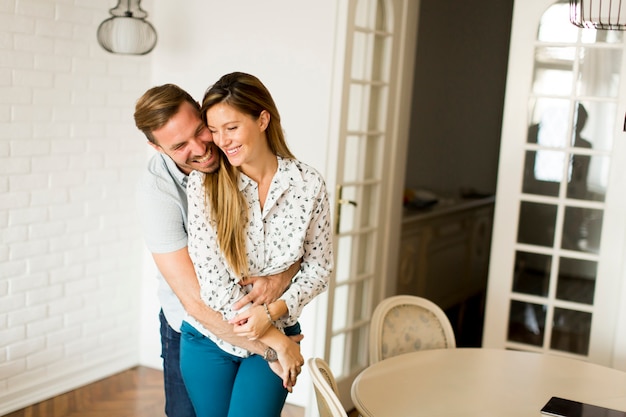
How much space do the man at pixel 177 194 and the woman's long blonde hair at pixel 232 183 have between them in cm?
6

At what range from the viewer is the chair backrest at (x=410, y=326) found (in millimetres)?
3215

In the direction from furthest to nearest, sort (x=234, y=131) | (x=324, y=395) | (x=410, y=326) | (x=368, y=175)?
(x=368, y=175), (x=410, y=326), (x=234, y=131), (x=324, y=395)

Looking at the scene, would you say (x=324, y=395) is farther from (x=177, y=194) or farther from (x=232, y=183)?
(x=177, y=194)

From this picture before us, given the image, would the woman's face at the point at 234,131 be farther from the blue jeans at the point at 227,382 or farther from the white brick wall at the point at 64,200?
the white brick wall at the point at 64,200

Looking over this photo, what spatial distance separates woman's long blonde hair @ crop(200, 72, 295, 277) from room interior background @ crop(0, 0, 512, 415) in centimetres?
151

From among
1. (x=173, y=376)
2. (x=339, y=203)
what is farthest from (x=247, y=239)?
(x=339, y=203)

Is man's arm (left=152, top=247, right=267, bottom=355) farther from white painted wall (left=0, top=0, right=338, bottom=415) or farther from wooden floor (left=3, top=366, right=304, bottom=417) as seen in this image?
wooden floor (left=3, top=366, right=304, bottom=417)

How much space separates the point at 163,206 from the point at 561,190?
226 cm

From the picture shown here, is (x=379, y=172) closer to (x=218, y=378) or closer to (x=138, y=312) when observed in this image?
(x=138, y=312)

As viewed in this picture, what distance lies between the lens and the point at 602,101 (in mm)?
3754

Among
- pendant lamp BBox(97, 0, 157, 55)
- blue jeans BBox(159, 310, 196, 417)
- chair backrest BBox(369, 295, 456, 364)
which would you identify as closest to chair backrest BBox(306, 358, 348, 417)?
blue jeans BBox(159, 310, 196, 417)

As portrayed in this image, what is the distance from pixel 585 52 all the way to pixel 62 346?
10.3 ft

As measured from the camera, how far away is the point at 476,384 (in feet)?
8.85

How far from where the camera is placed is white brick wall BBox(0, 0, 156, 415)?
3.92 meters
